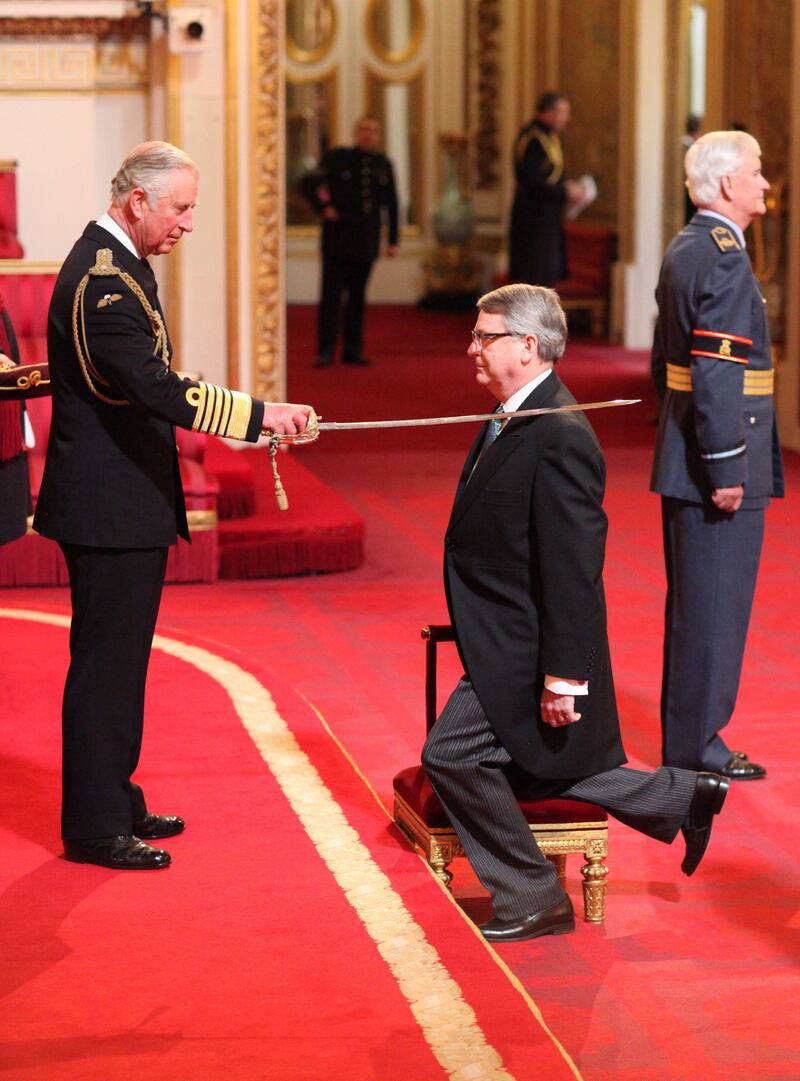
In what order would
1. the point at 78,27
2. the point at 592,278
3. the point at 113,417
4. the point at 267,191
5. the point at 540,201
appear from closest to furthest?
the point at 113,417
the point at 78,27
the point at 267,191
the point at 540,201
the point at 592,278

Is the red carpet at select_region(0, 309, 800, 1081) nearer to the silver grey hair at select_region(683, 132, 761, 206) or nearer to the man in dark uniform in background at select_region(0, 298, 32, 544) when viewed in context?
the man in dark uniform in background at select_region(0, 298, 32, 544)

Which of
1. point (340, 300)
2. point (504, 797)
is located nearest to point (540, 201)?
point (340, 300)

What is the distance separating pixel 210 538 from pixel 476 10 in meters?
12.8

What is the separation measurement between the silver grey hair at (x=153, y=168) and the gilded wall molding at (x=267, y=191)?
18.5ft

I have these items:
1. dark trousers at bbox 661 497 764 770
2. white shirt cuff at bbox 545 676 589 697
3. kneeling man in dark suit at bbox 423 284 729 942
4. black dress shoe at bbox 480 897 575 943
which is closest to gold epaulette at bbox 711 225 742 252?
dark trousers at bbox 661 497 764 770

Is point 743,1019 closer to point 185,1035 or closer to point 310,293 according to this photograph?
point 185,1035

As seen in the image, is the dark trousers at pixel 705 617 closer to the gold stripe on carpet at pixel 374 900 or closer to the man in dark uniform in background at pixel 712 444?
the man in dark uniform in background at pixel 712 444

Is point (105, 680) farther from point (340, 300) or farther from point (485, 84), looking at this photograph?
point (485, 84)

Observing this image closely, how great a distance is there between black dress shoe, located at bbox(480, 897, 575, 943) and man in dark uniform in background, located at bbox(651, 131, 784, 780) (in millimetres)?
1066

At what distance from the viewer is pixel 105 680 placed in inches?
141

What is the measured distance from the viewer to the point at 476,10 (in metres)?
18.3

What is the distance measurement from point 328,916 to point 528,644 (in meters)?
0.67

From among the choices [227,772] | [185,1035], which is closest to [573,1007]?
[185,1035]

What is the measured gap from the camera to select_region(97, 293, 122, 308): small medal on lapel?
3412 millimetres
